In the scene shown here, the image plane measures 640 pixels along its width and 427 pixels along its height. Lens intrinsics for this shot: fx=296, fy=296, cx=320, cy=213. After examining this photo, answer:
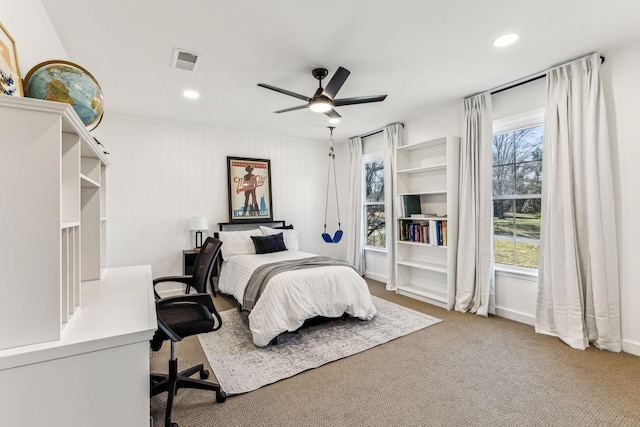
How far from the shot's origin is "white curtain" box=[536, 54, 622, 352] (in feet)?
8.29

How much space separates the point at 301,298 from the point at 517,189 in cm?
269

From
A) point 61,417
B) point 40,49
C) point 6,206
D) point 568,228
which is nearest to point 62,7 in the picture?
point 40,49

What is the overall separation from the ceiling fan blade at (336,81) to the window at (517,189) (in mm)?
2060

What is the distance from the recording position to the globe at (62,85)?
4.19 ft

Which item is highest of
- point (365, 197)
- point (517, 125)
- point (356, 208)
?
point (517, 125)

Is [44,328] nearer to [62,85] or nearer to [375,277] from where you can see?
[62,85]

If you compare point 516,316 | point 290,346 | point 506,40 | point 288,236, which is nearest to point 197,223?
point 288,236

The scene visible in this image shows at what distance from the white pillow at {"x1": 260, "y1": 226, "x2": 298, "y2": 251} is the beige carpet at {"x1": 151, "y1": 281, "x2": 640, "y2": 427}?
6.94 feet

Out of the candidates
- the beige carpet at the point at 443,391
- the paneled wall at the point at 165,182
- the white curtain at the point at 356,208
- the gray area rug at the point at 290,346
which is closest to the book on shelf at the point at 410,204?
the white curtain at the point at 356,208

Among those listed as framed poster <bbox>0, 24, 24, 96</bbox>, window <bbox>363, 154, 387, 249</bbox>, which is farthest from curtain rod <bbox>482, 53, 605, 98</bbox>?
framed poster <bbox>0, 24, 24, 96</bbox>

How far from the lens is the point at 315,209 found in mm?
5680

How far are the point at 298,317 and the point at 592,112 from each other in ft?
10.5

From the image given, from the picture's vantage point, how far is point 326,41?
7.68 feet

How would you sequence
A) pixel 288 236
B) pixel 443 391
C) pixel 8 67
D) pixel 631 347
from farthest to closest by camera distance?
pixel 288 236, pixel 631 347, pixel 443 391, pixel 8 67
